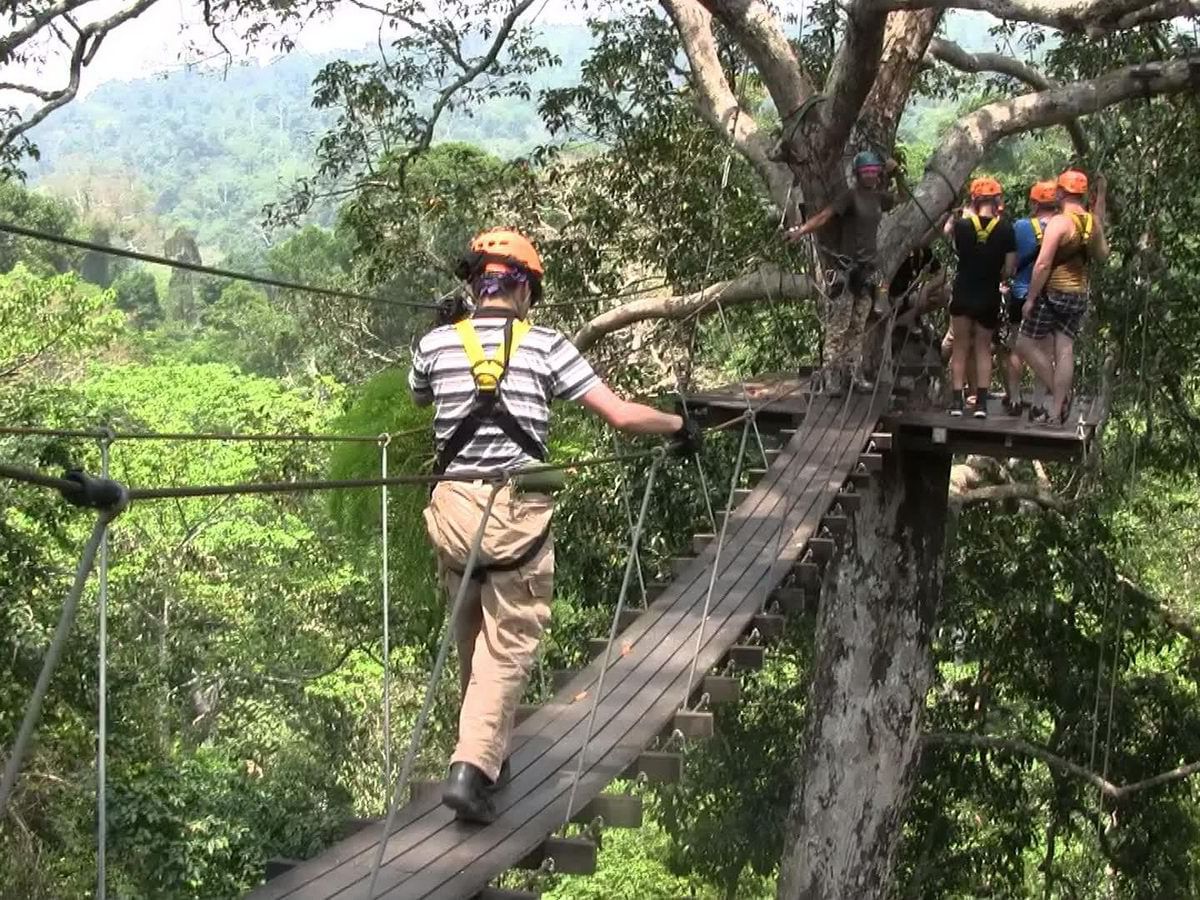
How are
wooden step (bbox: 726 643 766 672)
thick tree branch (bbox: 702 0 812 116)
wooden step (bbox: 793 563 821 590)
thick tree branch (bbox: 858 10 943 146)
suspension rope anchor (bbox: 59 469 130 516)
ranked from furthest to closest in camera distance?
thick tree branch (bbox: 858 10 943 146) → thick tree branch (bbox: 702 0 812 116) → wooden step (bbox: 793 563 821 590) → wooden step (bbox: 726 643 766 672) → suspension rope anchor (bbox: 59 469 130 516)

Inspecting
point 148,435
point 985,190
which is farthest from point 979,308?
point 148,435

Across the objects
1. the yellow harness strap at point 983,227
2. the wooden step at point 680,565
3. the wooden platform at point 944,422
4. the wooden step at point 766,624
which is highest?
the yellow harness strap at point 983,227

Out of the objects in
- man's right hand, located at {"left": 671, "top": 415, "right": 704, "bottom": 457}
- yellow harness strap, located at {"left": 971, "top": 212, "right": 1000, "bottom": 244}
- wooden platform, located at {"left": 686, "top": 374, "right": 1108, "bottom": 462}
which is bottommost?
man's right hand, located at {"left": 671, "top": 415, "right": 704, "bottom": 457}

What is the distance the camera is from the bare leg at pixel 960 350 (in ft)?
18.5

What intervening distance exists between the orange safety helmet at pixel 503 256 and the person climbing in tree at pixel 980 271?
2879 millimetres

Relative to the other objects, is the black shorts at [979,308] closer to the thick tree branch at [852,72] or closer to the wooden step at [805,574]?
the thick tree branch at [852,72]

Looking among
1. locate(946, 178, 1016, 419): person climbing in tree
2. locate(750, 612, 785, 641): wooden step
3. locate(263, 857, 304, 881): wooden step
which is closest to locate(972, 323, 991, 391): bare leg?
locate(946, 178, 1016, 419): person climbing in tree

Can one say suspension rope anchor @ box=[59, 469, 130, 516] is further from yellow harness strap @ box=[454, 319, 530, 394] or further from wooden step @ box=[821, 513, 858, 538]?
wooden step @ box=[821, 513, 858, 538]

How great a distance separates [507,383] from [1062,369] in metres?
3.08

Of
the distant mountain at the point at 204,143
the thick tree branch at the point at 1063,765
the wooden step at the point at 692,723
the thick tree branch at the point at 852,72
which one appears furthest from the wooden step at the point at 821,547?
the distant mountain at the point at 204,143

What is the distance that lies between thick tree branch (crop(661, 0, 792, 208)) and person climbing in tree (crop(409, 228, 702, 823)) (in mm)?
4228

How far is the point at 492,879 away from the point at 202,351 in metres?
25.5

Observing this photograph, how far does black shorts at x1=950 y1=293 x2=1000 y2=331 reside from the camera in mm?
5477

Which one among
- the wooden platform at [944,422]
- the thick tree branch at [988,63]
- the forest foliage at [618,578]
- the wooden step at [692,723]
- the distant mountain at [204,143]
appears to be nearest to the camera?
the wooden step at [692,723]
